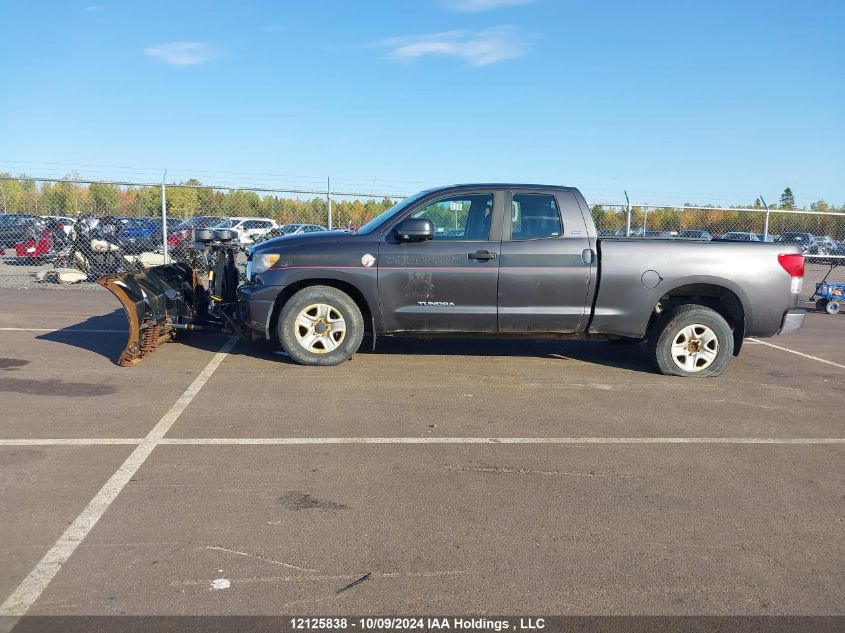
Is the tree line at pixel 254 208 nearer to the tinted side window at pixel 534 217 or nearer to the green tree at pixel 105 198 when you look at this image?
the green tree at pixel 105 198

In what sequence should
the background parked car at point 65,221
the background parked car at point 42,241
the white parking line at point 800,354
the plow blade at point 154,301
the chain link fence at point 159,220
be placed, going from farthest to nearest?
1. the background parked car at point 42,241
2. the background parked car at point 65,221
3. the chain link fence at point 159,220
4. the white parking line at point 800,354
5. the plow blade at point 154,301

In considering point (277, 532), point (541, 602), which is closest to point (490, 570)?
point (541, 602)

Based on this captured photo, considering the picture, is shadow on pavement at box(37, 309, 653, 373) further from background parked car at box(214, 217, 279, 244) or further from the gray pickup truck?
background parked car at box(214, 217, 279, 244)

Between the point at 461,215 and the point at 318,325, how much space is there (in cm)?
181

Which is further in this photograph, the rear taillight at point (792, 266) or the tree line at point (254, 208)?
the tree line at point (254, 208)

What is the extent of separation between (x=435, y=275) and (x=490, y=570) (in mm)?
Result: 4041

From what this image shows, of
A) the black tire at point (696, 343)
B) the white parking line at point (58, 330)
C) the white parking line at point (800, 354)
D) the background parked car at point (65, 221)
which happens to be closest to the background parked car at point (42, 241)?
the background parked car at point (65, 221)

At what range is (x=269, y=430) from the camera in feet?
16.9

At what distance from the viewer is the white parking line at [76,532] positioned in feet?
9.53

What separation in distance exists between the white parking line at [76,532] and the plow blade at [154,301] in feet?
5.56

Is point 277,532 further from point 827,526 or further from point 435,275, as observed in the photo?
point 435,275

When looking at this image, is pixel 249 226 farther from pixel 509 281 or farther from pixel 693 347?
pixel 693 347

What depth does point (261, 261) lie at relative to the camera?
7.11m

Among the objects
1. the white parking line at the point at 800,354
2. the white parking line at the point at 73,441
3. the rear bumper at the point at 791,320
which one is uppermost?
the rear bumper at the point at 791,320
